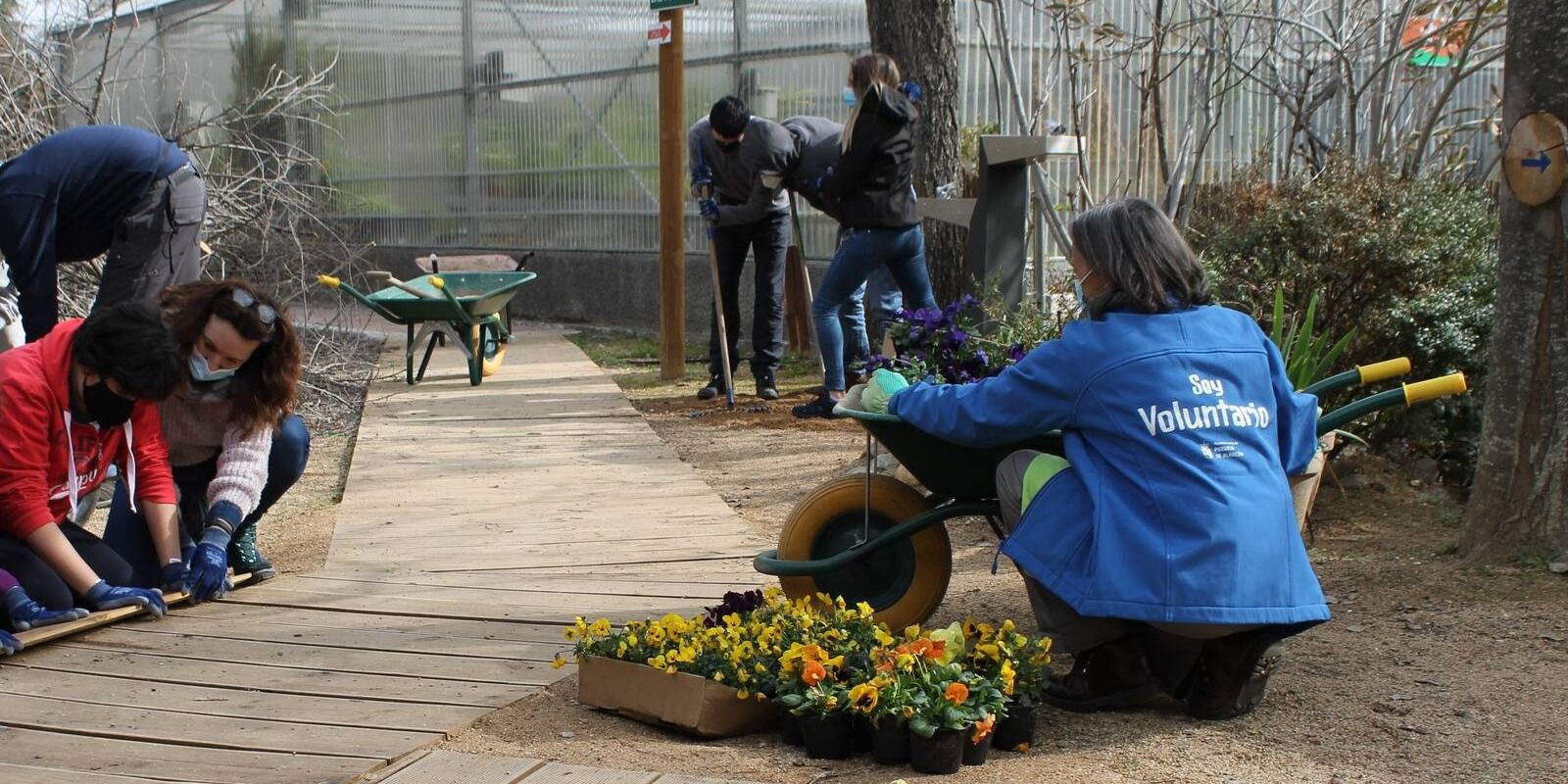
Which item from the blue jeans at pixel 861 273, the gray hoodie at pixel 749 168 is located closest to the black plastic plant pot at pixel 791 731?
the blue jeans at pixel 861 273

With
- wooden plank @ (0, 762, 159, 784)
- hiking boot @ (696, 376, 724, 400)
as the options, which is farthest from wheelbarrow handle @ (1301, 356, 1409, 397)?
hiking boot @ (696, 376, 724, 400)

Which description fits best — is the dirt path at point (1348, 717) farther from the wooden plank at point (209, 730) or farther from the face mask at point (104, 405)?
the face mask at point (104, 405)

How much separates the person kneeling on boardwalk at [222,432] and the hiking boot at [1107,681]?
227 centimetres

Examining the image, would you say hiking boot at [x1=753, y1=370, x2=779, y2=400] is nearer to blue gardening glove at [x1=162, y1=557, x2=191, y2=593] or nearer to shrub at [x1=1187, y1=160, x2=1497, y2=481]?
shrub at [x1=1187, y1=160, x2=1497, y2=481]

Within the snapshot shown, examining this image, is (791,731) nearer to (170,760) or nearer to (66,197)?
(170,760)

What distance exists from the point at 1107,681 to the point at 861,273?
435 cm

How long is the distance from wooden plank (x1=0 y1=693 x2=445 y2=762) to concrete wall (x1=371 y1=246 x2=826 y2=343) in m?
8.31

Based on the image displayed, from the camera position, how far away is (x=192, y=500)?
14.9 ft

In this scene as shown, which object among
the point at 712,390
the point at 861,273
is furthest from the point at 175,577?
the point at 712,390

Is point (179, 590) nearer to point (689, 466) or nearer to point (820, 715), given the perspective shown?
point (820, 715)

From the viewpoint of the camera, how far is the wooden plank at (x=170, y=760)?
2879 mm

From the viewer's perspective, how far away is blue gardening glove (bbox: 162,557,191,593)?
4207 millimetres

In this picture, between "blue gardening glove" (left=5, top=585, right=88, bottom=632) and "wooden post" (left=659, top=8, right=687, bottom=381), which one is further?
"wooden post" (left=659, top=8, right=687, bottom=381)

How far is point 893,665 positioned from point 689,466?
3583 mm
